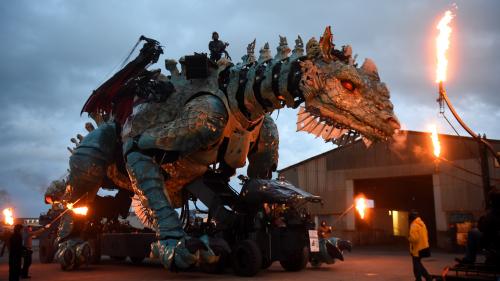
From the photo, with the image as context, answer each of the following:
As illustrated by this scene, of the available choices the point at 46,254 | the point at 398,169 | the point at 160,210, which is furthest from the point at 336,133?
the point at 398,169

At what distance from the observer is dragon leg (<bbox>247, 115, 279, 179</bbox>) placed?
29.0 ft

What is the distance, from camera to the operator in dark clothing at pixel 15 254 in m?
7.34

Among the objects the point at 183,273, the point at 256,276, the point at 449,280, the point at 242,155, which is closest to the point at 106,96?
the point at 242,155

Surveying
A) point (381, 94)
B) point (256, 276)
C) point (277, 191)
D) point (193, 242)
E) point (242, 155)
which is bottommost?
point (256, 276)

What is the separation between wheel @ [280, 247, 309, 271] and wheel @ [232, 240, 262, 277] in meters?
0.95

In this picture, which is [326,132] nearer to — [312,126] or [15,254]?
[312,126]

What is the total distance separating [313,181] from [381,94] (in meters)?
17.5

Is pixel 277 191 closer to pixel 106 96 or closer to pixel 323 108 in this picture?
pixel 323 108

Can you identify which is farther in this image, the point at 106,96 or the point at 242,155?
the point at 106,96

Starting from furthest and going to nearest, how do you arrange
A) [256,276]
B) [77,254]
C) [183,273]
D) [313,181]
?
[313,181]
[77,254]
[183,273]
[256,276]

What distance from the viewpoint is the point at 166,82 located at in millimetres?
8016

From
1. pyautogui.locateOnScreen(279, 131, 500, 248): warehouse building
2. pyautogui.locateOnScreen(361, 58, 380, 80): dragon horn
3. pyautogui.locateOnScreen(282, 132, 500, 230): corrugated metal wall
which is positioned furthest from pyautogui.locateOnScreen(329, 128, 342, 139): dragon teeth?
pyautogui.locateOnScreen(282, 132, 500, 230): corrugated metal wall

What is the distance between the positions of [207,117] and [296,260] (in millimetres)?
3324

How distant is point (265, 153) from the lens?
891 cm
